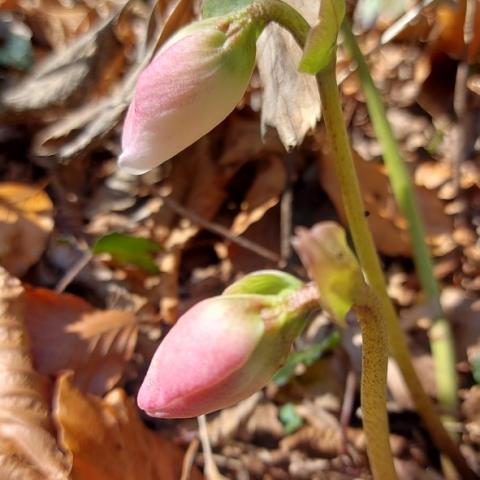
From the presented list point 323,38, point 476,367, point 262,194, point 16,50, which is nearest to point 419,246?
point 476,367

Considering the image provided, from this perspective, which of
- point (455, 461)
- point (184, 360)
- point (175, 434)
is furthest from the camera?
point (175, 434)

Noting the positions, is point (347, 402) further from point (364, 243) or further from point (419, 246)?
point (364, 243)

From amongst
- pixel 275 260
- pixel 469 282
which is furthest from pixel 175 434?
pixel 469 282

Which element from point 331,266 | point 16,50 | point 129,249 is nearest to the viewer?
point 331,266

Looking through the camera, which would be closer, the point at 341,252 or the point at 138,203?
the point at 341,252

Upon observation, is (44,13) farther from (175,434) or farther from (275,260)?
(175,434)

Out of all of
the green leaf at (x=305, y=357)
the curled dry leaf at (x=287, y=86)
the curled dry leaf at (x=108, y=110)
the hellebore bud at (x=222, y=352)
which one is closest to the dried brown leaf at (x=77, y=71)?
the curled dry leaf at (x=108, y=110)
